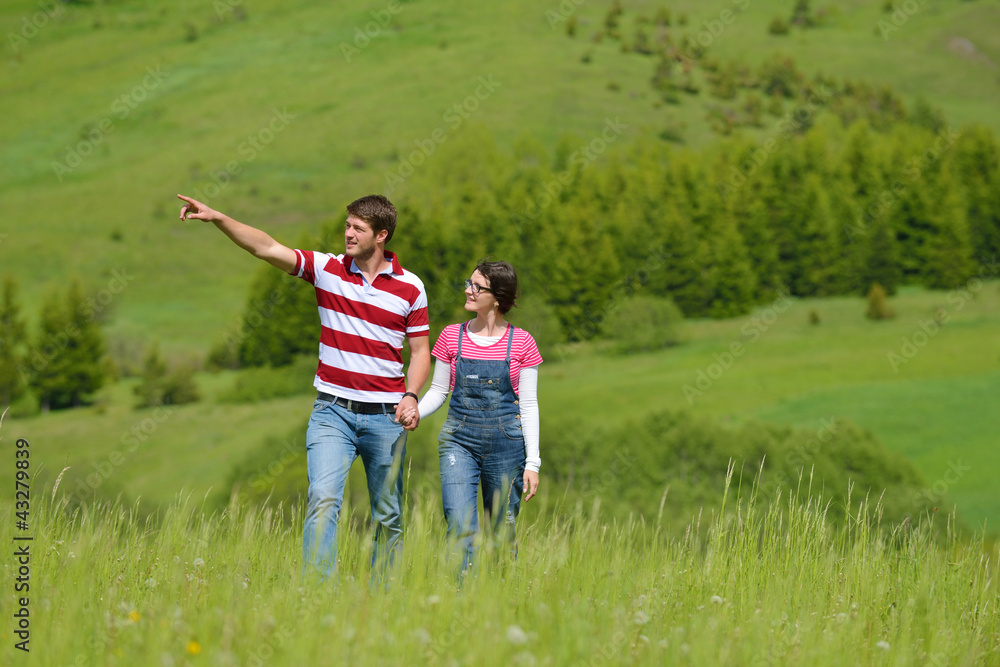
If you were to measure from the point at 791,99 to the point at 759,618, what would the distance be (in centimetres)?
20172

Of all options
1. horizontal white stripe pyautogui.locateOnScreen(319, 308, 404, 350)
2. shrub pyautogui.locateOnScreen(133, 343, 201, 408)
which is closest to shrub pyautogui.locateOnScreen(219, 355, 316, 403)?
shrub pyautogui.locateOnScreen(133, 343, 201, 408)

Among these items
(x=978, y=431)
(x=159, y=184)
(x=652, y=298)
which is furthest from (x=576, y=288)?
(x=159, y=184)

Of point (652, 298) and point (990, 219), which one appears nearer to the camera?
point (652, 298)

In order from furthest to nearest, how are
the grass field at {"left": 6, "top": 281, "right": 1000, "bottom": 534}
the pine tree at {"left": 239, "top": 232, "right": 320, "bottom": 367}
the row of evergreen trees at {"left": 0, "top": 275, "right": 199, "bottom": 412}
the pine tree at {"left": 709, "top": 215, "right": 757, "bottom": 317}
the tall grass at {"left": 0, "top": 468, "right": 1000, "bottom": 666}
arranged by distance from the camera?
the pine tree at {"left": 709, "top": 215, "right": 757, "bottom": 317}
the pine tree at {"left": 239, "top": 232, "right": 320, "bottom": 367}
the row of evergreen trees at {"left": 0, "top": 275, "right": 199, "bottom": 412}
the grass field at {"left": 6, "top": 281, "right": 1000, "bottom": 534}
the tall grass at {"left": 0, "top": 468, "right": 1000, "bottom": 666}

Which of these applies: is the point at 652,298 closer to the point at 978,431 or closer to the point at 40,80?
the point at 978,431

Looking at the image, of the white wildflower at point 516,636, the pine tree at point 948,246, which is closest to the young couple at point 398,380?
the white wildflower at point 516,636

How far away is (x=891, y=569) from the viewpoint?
5.31 m

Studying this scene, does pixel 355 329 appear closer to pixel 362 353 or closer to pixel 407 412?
pixel 362 353

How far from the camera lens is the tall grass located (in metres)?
3.49

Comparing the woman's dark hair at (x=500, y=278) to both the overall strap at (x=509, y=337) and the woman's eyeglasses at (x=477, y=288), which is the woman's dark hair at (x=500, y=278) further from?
the overall strap at (x=509, y=337)

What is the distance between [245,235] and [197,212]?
29 cm

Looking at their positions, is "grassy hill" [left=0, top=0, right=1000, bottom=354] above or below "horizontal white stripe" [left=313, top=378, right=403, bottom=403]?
above

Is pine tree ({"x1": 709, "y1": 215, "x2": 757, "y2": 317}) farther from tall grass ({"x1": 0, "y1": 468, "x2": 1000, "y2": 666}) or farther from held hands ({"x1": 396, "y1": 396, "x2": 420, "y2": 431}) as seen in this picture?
held hands ({"x1": 396, "y1": 396, "x2": 420, "y2": 431})

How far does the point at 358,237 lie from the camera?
5.59m
